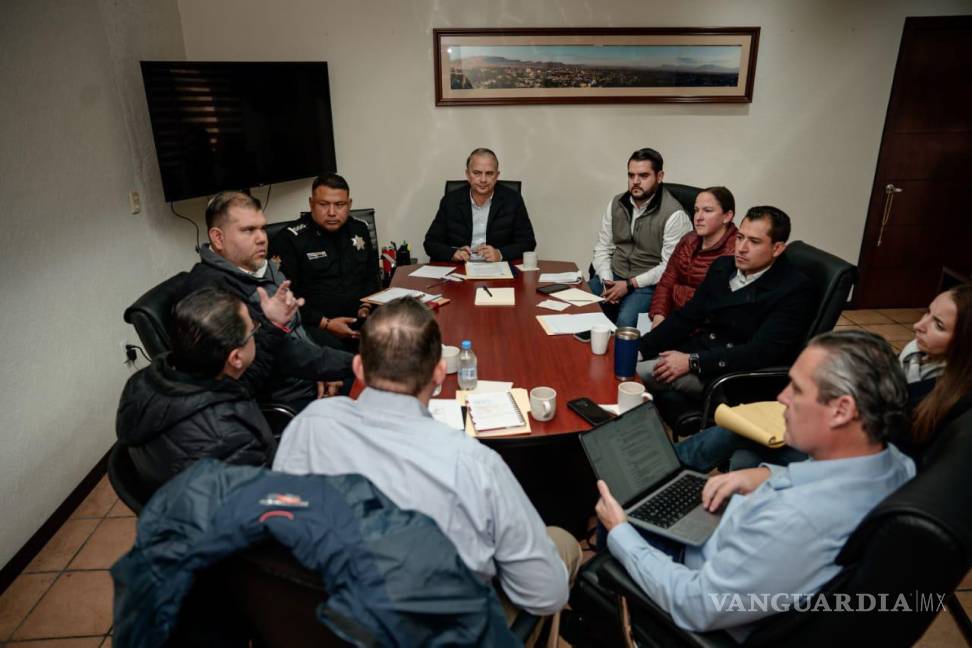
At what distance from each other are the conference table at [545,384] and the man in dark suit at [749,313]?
37 centimetres

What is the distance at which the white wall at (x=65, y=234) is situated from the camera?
2324mm

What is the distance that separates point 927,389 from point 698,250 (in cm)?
135

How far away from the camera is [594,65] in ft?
13.6

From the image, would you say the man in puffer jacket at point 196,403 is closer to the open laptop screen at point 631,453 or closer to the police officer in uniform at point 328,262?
the open laptop screen at point 631,453

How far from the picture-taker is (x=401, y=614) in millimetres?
841

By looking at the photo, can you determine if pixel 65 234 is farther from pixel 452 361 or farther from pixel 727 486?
pixel 727 486

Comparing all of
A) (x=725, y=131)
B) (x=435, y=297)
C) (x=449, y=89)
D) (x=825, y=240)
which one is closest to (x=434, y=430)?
(x=435, y=297)

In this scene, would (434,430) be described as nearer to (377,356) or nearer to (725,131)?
(377,356)

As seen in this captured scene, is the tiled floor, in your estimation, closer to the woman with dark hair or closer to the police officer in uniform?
the woman with dark hair

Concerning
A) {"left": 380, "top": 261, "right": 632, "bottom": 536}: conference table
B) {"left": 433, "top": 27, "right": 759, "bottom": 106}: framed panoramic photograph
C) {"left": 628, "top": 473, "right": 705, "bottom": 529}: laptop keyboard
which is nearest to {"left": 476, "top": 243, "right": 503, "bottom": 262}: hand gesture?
{"left": 380, "top": 261, "right": 632, "bottom": 536}: conference table

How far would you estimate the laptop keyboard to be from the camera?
5.15 ft

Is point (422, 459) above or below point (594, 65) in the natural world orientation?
below

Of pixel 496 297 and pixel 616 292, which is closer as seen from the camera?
pixel 496 297

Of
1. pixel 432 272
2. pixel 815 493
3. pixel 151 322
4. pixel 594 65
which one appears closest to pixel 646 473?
pixel 815 493
